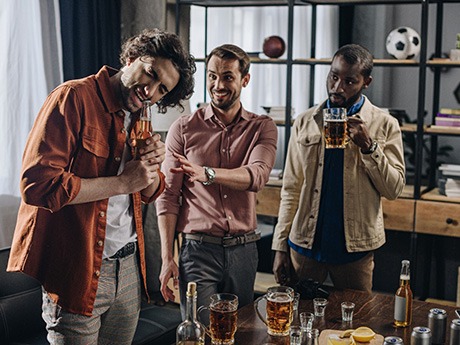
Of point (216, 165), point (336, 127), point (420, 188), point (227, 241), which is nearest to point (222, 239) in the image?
point (227, 241)

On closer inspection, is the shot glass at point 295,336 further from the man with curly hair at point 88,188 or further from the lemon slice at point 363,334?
the man with curly hair at point 88,188

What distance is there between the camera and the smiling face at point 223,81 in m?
2.88

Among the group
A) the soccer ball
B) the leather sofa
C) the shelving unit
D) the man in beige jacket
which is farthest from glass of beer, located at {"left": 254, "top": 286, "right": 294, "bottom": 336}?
the soccer ball

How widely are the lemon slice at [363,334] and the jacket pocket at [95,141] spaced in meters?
0.96

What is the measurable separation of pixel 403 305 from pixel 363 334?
24cm

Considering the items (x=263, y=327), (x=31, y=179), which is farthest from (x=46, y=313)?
(x=263, y=327)

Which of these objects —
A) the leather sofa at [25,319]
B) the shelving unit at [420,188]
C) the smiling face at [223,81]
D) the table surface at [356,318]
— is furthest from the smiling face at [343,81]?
the leather sofa at [25,319]

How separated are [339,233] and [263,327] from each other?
0.84m

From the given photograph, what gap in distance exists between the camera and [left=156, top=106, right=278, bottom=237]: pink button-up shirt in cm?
290

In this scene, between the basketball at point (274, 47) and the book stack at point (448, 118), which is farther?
the basketball at point (274, 47)

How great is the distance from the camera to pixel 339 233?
10.2ft

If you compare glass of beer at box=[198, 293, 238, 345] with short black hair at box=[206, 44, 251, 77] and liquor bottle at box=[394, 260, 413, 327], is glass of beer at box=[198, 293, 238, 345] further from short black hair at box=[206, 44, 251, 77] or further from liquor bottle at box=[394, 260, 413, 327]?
short black hair at box=[206, 44, 251, 77]

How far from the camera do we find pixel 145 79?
227 centimetres

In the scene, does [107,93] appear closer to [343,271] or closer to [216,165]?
[216,165]
